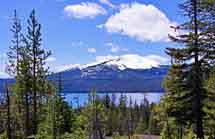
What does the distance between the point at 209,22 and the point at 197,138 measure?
1635 cm

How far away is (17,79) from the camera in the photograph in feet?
133

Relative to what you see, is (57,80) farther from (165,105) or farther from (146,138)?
(146,138)

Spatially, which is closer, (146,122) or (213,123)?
(213,123)

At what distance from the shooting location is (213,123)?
23344mm

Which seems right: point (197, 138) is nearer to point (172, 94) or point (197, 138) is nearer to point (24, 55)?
point (172, 94)

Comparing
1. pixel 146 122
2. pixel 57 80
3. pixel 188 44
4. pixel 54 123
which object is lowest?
pixel 146 122

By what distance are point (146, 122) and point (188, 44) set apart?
86.3 m

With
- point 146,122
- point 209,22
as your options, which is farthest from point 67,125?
point 146,122

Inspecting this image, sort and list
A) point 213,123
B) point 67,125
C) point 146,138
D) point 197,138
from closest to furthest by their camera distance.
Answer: point 213,123
point 197,138
point 67,125
point 146,138

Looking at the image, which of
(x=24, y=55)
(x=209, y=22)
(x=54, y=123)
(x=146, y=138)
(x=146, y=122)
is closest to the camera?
(x=209, y=22)

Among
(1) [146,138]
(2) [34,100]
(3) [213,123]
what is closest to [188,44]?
(3) [213,123]

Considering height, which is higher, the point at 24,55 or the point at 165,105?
the point at 24,55

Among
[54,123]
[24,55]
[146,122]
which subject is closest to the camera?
[54,123]

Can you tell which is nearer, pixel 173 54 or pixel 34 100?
pixel 173 54
